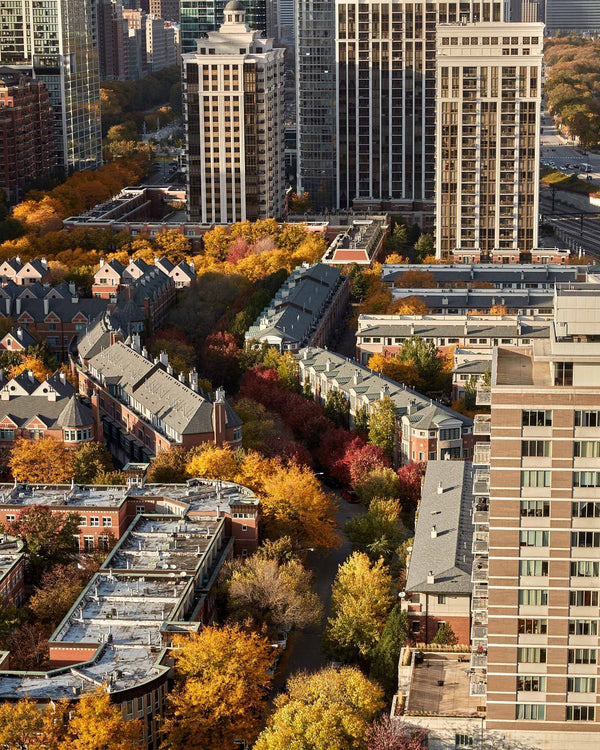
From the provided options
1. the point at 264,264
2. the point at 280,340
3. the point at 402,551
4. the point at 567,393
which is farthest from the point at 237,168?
the point at 567,393

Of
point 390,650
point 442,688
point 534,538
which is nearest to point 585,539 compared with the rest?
point 534,538

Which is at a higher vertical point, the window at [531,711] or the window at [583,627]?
the window at [583,627]

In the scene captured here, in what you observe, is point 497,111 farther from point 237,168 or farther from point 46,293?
point 46,293

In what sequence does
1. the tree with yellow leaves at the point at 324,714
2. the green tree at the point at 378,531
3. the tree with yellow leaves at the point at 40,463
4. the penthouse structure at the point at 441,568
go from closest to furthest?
the tree with yellow leaves at the point at 324,714 → the penthouse structure at the point at 441,568 → the green tree at the point at 378,531 → the tree with yellow leaves at the point at 40,463

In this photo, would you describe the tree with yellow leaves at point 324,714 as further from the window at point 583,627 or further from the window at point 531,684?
the window at point 583,627

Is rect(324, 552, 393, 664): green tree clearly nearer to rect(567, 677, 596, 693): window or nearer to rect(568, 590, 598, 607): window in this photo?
rect(567, 677, 596, 693): window

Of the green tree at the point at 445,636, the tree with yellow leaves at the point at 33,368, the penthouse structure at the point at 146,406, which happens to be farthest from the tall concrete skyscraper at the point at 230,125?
the green tree at the point at 445,636
